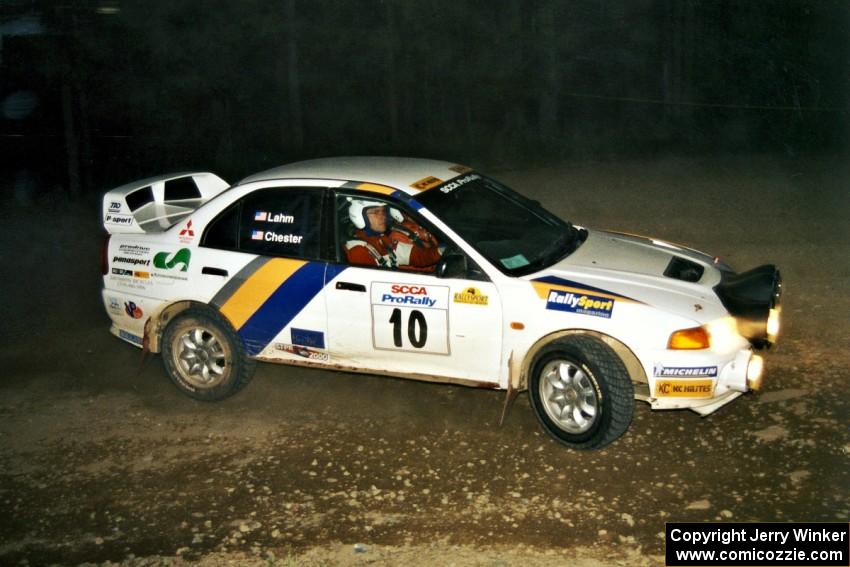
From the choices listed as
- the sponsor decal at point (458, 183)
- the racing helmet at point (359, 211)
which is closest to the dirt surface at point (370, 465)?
the racing helmet at point (359, 211)

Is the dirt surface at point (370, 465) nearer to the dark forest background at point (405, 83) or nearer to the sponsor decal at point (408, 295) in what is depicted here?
the sponsor decal at point (408, 295)

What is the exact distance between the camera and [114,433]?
6.63 m

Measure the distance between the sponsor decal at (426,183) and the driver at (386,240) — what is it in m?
0.24

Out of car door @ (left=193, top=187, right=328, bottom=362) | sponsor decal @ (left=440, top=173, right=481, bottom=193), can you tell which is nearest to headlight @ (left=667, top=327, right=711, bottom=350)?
sponsor decal @ (left=440, top=173, right=481, bottom=193)

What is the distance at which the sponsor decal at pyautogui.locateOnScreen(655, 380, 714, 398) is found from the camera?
5.62 m

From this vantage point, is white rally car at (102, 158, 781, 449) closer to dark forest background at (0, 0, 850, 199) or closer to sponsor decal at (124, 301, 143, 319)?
sponsor decal at (124, 301, 143, 319)

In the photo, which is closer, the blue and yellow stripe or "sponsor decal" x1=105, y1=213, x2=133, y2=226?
the blue and yellow stripe

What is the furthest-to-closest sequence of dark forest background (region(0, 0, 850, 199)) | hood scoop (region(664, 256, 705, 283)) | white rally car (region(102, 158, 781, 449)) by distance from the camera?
dark forest background (region(0, 0, 850, 199)) → hood scoop (region(664, 256, 705, 283)) → white rally car (region(102, 158, 781, 449))

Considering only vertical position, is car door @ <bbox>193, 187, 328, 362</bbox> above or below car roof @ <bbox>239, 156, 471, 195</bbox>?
below

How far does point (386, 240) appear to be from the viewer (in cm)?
656

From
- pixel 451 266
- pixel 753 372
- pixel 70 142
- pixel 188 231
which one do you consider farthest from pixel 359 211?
pixel 70 142

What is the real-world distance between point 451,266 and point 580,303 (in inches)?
32.5

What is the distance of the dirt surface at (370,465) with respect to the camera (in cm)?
511

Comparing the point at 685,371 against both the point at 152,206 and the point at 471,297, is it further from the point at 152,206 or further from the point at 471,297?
the point at 152,206
